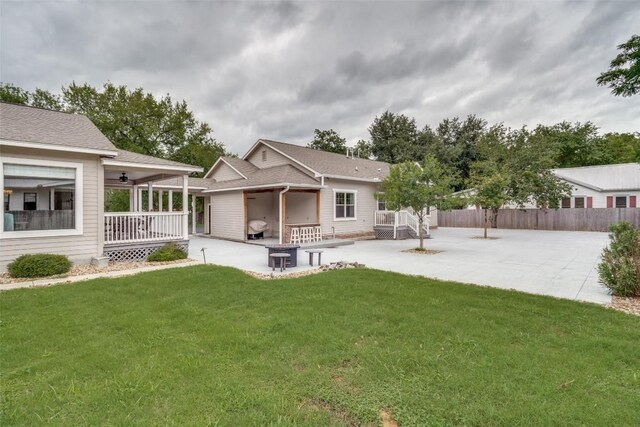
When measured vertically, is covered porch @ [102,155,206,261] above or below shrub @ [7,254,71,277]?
above

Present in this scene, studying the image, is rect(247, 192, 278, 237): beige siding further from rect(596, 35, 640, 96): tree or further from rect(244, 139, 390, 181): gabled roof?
rect(596, 35, 640, 96): tree

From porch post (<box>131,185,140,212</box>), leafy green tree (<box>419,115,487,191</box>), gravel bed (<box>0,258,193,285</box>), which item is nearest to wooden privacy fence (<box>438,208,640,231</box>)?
leafy green tree (<box>419,115,487,191</box>)

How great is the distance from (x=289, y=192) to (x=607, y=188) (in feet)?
81.1

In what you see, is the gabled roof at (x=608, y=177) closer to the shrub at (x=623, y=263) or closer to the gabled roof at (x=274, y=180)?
the shrub at (x=623, y=263)

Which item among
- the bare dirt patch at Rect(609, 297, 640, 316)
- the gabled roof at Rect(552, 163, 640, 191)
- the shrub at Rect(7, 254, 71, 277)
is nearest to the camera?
the bare dirt patch at Rect(609, 297, 640, 316)

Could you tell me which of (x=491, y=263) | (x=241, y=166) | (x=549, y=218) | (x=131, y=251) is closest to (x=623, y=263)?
(x=491, y=263)

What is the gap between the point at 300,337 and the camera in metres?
4.04

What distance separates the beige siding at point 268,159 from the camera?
58.4ft

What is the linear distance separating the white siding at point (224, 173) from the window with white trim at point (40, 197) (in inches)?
364

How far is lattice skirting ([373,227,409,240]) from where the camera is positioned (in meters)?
17.4

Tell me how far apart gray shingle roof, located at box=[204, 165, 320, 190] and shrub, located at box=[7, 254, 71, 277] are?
780cm

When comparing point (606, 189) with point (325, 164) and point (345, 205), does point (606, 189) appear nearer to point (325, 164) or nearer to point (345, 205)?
point (345, 205)

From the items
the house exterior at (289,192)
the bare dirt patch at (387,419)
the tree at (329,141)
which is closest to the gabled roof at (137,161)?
the house exterior at (289,192)

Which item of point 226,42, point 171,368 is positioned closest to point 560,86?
point 226,42
